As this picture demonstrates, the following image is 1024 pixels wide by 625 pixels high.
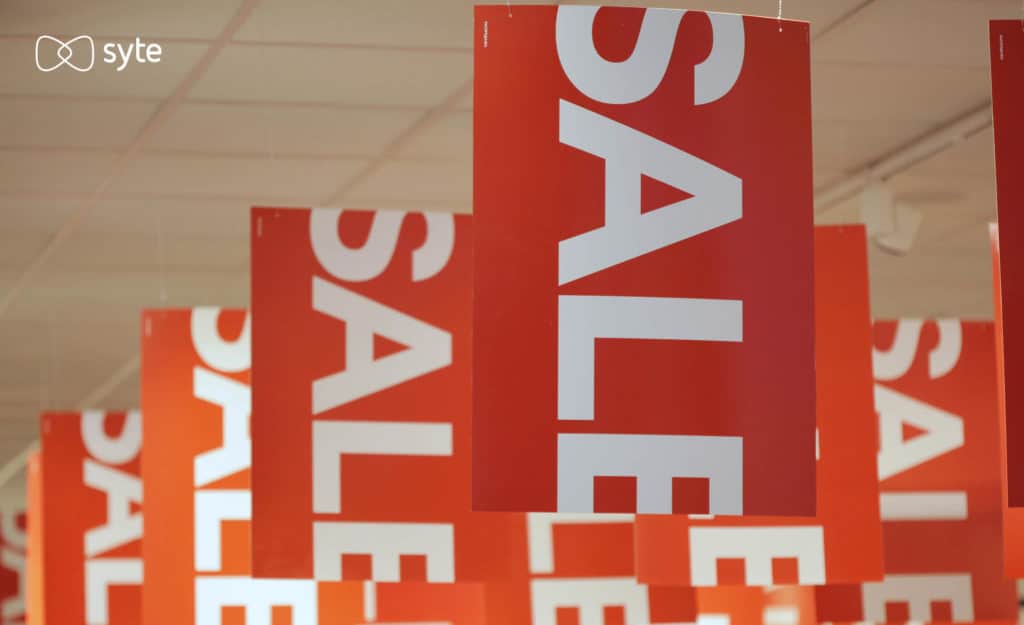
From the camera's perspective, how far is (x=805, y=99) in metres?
3.51

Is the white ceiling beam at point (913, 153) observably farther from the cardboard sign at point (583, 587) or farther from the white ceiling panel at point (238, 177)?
the white ceiling panel at point (238, 177)

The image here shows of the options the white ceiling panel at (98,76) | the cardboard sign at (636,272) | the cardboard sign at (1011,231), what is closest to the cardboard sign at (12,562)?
the white ceiling panel at (98,76)

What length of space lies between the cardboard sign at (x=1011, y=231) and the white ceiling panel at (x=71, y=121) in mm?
3738

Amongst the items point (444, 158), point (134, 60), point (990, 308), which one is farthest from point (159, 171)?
point (990, 308)

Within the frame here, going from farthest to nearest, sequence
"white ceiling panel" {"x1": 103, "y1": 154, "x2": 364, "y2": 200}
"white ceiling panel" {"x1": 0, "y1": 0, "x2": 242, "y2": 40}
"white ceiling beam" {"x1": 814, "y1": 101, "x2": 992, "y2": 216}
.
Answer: "white ceiling panel" {"x1": 103, "y1": 154, "x2": 364, "y2": 200}, "white ceiling beam" {"x1": 814, "y1": 101, "x2": 992, "y2": 216}, "white ceiling panel" {"x1": 0, "y1": 0, "x2": 242, "y2": 40}

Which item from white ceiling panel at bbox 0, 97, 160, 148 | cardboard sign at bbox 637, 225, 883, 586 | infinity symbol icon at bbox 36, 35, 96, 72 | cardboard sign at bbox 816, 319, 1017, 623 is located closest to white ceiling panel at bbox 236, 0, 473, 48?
infinity symbol icon at bbox 36, 35, 96, 72

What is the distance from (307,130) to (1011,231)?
3931 millimetres

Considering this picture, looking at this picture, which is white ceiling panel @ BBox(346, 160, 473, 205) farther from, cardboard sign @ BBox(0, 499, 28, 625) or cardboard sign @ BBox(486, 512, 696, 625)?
cardboard sign @ BBox(0, 499, 28, 625)

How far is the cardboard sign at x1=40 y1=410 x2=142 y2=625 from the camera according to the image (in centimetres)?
802

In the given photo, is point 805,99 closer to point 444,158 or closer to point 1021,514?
point 1021,514

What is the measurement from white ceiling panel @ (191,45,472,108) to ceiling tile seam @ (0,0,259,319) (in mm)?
49

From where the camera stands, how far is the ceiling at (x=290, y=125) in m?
5.45

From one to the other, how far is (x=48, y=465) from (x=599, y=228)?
216 inches

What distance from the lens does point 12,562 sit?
1670 centimetres
